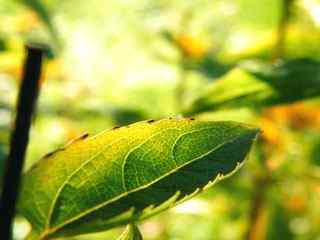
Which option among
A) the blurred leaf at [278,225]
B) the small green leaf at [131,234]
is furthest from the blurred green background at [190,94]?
the small green leaf at [131,234]

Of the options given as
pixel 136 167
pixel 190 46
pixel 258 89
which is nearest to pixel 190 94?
pixel 190 46

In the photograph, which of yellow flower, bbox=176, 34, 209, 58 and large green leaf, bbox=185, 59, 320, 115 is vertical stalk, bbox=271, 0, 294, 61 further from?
yellow flower, bbox=176, 34, 209, 58

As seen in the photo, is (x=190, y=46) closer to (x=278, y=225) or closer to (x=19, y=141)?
(x=278, y=225)

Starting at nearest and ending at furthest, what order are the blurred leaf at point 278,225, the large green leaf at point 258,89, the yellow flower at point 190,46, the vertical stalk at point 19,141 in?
the vertical stalk at point 19,141 → the large green leaf at point 258,89 → the blurred leaf at point 278,225 → the yellow flower at point 190,46

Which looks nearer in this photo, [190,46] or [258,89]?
[258,89]

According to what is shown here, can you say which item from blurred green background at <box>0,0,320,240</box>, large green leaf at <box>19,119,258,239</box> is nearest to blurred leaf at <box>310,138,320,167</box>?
blurred green background at <box>0,0,320,240</box>

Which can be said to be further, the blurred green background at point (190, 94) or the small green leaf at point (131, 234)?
the blurred green background at point (190, 94)

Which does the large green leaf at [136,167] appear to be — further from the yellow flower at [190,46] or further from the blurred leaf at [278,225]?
the yellow flower at [190,46]
